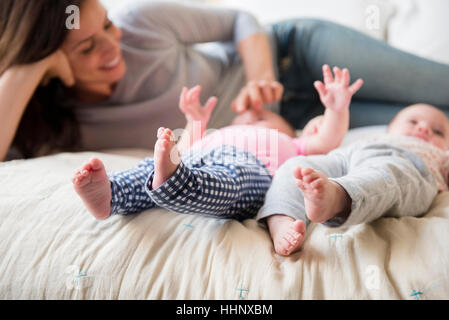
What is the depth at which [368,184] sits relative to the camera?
0.52m

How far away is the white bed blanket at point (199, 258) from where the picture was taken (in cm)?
46

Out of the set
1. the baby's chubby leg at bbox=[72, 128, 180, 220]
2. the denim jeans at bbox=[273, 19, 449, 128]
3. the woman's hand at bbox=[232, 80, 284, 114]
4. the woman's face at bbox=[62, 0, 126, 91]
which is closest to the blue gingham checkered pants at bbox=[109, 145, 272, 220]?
the baby's chubby leg at bbox=[72, 128, 180, 220]

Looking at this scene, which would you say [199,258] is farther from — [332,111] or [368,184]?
[332,111]

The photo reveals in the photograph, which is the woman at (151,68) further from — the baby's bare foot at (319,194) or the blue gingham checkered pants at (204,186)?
the baby's bare foot at (319,194)

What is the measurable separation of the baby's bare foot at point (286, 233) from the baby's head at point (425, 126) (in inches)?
18.2

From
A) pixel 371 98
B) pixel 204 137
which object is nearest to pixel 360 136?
pixel 371 98

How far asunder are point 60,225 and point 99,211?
3.0 inches

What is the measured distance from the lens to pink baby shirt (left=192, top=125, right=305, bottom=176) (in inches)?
27.7

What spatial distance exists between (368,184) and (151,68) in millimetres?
690

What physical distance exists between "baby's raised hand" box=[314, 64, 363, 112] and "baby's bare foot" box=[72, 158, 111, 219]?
38 centimetres

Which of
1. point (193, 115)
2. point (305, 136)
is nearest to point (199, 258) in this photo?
point (193, 115)

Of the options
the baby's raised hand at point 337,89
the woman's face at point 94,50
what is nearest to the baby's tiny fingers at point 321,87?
the baby's raised hand at point 337,89

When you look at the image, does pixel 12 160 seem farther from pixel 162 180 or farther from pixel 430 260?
pixel 430 260

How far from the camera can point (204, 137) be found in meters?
0.73
